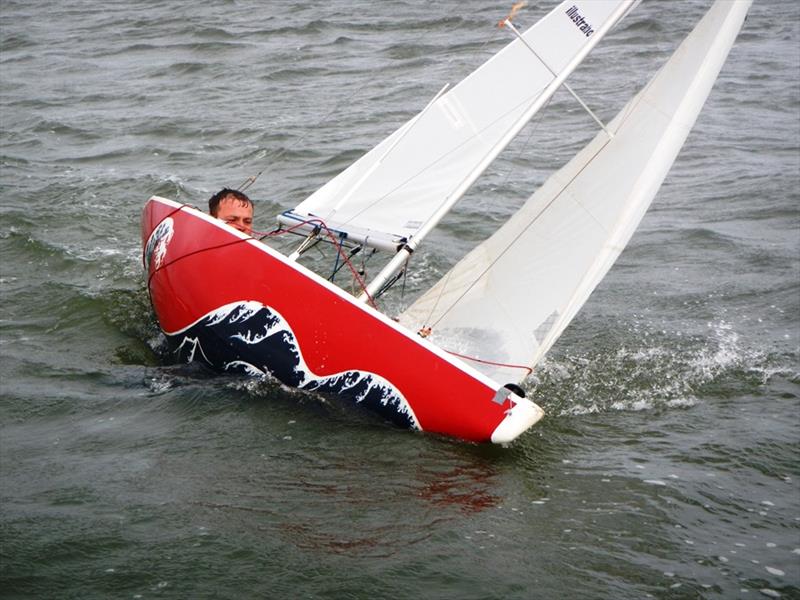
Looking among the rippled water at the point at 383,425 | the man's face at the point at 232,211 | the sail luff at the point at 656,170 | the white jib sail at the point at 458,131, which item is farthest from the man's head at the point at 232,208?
the sail luff at the point at 656,170

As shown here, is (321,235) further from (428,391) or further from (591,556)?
(591,556)

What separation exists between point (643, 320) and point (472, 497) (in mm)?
3487

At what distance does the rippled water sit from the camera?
15.4ft

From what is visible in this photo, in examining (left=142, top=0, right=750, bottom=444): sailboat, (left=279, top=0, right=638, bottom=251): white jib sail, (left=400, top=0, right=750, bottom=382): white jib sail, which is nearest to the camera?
(left=142, top=0, right=750, bottom=444): sailboat

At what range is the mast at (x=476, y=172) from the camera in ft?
22.3

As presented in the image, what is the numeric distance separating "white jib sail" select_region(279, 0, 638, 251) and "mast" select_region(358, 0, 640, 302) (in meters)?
0.02

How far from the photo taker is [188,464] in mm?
5652

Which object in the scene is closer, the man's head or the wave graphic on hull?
the wave graphic on hull

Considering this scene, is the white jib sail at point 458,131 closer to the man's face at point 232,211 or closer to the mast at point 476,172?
the mast at point 476,172

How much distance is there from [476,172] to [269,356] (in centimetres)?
193

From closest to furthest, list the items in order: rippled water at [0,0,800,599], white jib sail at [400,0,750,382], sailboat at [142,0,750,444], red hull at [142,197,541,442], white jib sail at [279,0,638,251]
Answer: rippled water at [0,0,800,599]
red hull at [142,197,541,442]
sailboat at [142,0,750,444]
white jib sail at [400,0,750,382]
white jib sail at [279,0,638,251]

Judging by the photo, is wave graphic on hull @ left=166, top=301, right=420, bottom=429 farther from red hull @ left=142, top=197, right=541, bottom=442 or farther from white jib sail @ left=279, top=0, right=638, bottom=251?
white jib sail @ left=279, top=0, right=638, bottom=251

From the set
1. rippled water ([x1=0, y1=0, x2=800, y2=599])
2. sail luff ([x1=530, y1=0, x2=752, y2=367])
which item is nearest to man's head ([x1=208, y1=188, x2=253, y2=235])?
rippled water ([x1=0, y1=0, x2=800, y2=599])

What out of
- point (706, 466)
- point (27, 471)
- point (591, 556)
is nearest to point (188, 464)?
point (27, 471)
